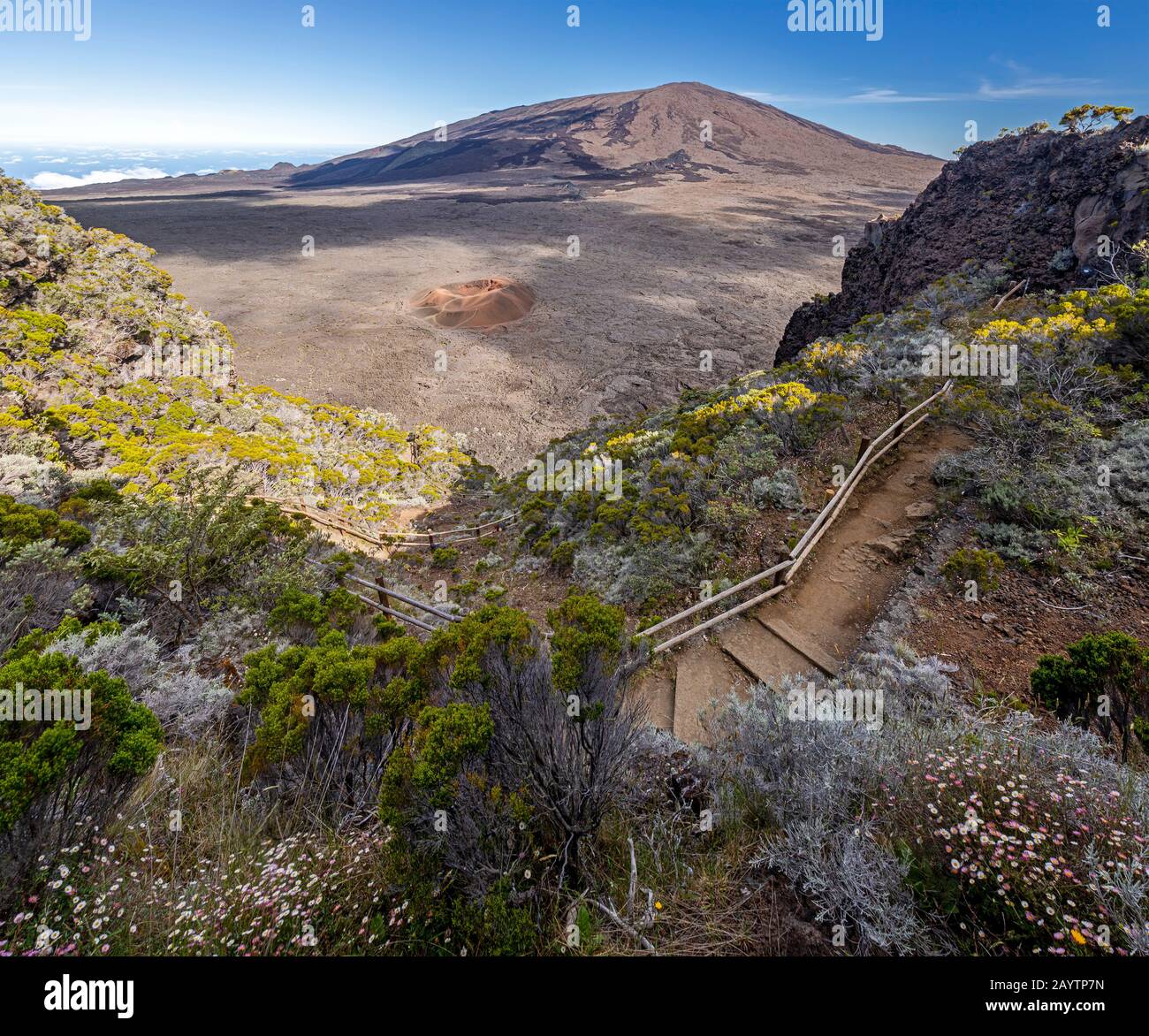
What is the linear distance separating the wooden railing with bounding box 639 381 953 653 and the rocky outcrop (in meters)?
7.42

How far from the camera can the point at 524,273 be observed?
34156 mm

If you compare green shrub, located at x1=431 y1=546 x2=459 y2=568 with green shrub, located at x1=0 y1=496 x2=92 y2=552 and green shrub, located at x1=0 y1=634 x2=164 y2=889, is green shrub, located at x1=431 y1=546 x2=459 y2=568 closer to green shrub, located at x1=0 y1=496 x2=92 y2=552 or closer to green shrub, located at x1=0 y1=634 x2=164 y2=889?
green shrub, located at x1=0 y1=496 x2=92 y2=552

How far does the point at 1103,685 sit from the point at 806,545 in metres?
2.82

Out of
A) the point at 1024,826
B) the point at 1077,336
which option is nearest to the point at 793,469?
the point at 1077,336

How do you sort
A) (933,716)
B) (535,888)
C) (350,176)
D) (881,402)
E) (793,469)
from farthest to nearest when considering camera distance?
1. (350,176)
2. (881,402)
3. (793,469)
4. (933,716)
5. (535,888)

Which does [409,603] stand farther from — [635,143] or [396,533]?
[635,143]

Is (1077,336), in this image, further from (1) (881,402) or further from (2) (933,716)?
(2) (933,716)

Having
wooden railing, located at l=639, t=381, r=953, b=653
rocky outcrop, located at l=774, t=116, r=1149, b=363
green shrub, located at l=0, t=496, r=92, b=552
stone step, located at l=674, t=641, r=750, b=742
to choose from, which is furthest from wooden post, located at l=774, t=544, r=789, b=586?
rocky outcrop, located at l=774, t=116, r=1149, b=363

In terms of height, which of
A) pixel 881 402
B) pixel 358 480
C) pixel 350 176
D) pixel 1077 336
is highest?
pixel 350 176

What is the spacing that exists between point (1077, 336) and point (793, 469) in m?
4.28

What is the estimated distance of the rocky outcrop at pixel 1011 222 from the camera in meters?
11.4

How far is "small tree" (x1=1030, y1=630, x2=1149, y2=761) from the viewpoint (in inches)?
108

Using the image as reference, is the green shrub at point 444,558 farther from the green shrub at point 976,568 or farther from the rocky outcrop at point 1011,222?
the rocky outcrop at point 1011,222
